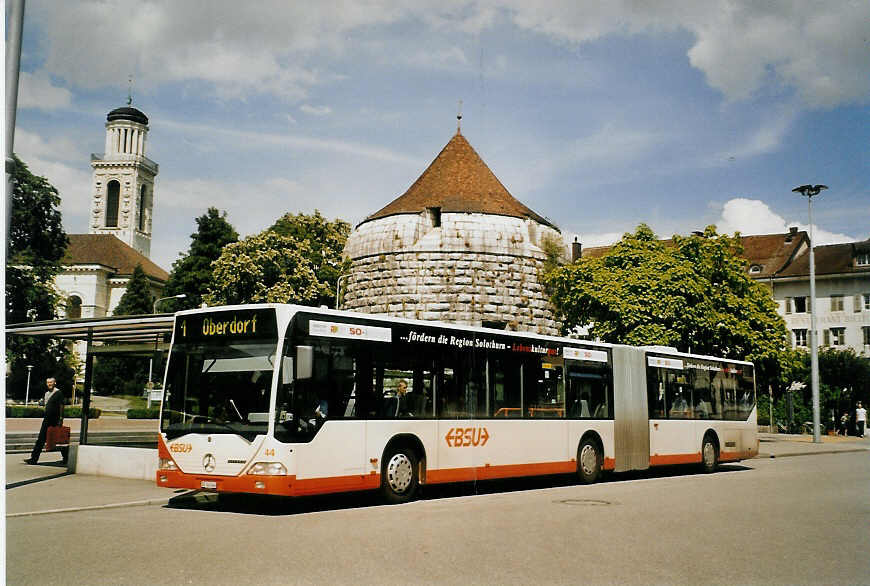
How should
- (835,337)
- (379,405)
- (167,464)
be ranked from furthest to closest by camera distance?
(835,337) < (379,405) < (167,464)

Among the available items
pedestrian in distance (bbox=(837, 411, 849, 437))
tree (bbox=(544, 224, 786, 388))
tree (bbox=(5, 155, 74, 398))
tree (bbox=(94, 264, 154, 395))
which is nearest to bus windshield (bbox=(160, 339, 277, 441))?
tree (bbox=(544, 224, 786, 388))

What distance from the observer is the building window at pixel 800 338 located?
6919 centimetres

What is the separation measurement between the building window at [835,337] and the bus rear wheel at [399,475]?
60.2 meters

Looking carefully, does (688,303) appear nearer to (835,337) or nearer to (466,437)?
(466,437)

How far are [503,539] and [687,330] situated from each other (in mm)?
27839

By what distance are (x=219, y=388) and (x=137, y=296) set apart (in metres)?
80.1

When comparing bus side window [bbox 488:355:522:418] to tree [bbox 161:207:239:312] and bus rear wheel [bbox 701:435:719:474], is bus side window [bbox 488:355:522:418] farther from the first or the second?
tree [bbox 161:207:239:312]

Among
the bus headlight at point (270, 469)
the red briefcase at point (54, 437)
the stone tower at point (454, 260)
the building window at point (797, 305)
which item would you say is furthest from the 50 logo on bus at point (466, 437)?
the building window at point (797, 305)

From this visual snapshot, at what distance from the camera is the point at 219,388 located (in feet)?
41.7

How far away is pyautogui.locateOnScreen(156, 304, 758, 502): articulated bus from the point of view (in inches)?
485

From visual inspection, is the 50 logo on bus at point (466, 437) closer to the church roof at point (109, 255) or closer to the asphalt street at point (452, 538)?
the asphalt street at point (452, 538)

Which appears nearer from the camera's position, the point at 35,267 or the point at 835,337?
the point at 35,267

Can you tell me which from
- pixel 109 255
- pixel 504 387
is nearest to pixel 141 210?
pixel 109 255

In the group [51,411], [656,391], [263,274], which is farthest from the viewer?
[263,274]
